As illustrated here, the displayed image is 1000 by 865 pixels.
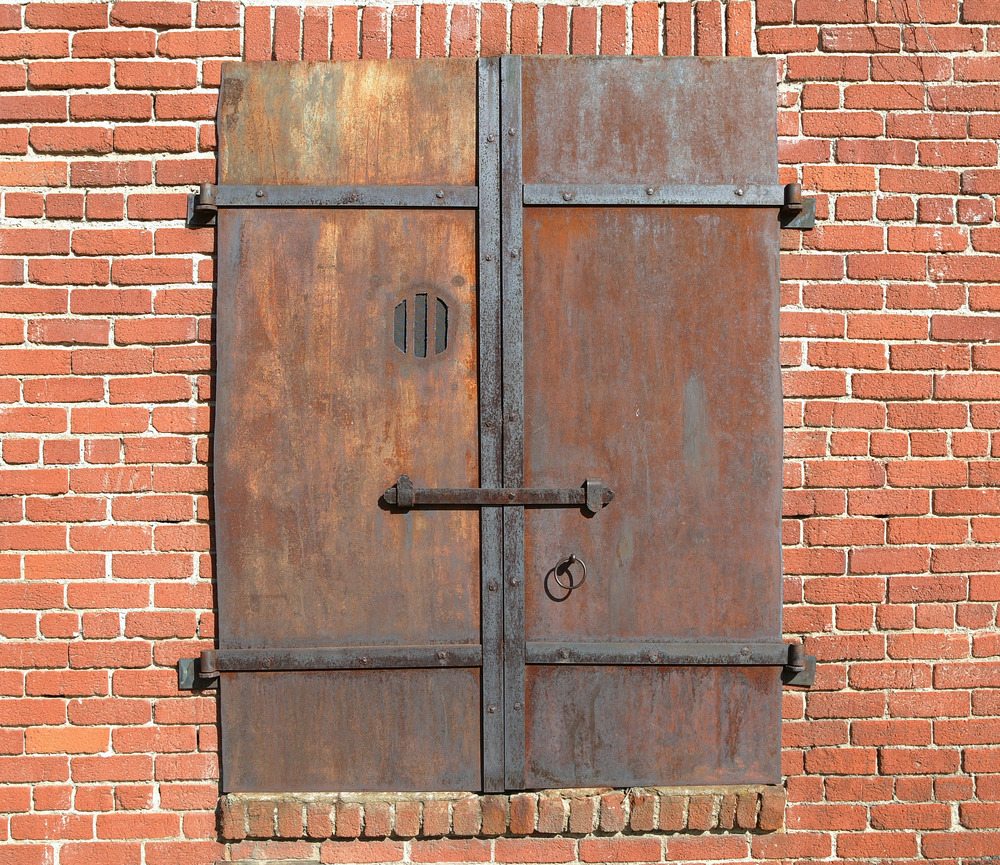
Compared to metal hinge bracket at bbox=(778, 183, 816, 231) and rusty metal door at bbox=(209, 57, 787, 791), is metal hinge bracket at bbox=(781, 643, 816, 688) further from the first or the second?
metal hinge bracket at bbox=(778, 183, 816, 231)

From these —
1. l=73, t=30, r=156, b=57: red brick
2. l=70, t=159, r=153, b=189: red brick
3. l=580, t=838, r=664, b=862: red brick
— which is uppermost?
l=73, t=30, r=156, b=57: red brick

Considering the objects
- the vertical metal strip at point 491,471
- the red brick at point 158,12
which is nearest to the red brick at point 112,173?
the red brick at point 158,12

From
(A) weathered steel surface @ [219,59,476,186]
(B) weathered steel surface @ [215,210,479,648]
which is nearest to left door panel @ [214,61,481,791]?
(B) weathered steel surface @ [215,210,479,648]

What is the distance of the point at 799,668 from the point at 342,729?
1308 millimetres

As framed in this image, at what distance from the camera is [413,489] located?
2.42m

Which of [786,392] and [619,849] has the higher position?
[786,392]

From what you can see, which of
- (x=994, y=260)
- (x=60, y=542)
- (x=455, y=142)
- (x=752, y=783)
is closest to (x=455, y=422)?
(x=455, y=142)

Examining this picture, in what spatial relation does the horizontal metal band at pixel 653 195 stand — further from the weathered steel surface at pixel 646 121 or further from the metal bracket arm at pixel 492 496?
the metal bracket arm at pixel 492 496

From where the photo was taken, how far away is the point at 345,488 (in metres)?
2.43

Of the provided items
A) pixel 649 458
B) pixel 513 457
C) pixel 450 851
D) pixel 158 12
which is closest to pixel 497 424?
pixel 513 457

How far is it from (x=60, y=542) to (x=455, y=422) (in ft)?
3.88

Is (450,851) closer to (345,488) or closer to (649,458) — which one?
(345,488)

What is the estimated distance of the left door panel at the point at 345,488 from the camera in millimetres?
2430

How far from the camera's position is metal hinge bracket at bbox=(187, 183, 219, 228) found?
2.44 meters
